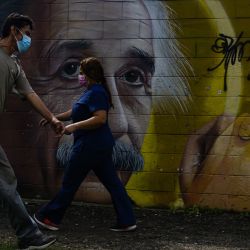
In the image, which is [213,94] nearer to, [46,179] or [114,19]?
[114,19]

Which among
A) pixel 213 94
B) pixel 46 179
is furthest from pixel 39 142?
pixel 213 94

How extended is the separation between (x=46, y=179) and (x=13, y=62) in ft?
6.66

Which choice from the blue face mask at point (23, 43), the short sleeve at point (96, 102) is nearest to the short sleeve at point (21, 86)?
the blue face mask at point (23, 43)

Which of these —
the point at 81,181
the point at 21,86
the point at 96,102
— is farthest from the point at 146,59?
the point at 21,86

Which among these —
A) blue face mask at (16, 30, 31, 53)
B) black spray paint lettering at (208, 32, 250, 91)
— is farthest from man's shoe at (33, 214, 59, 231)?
black spray paint lettering at (208, 32, 250, 91)

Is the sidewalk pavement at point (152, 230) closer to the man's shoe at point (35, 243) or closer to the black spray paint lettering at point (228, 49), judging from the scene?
the man's shoe at point (35, 243)

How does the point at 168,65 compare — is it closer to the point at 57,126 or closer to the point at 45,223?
the point at 57,126

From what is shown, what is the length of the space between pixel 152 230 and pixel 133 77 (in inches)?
66.7

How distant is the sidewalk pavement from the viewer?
5172mm

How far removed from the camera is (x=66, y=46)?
6535mm

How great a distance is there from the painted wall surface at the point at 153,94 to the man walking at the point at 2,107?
4.87 feet

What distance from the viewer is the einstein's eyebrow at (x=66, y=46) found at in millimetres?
6488

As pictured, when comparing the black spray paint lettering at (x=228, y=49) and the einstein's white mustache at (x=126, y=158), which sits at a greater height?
the black spray paint lettering at (x=228, y=49)

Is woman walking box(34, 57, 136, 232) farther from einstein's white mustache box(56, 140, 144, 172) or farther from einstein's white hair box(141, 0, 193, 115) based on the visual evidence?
einstein's white hair box(141, 0, 193, 115)
